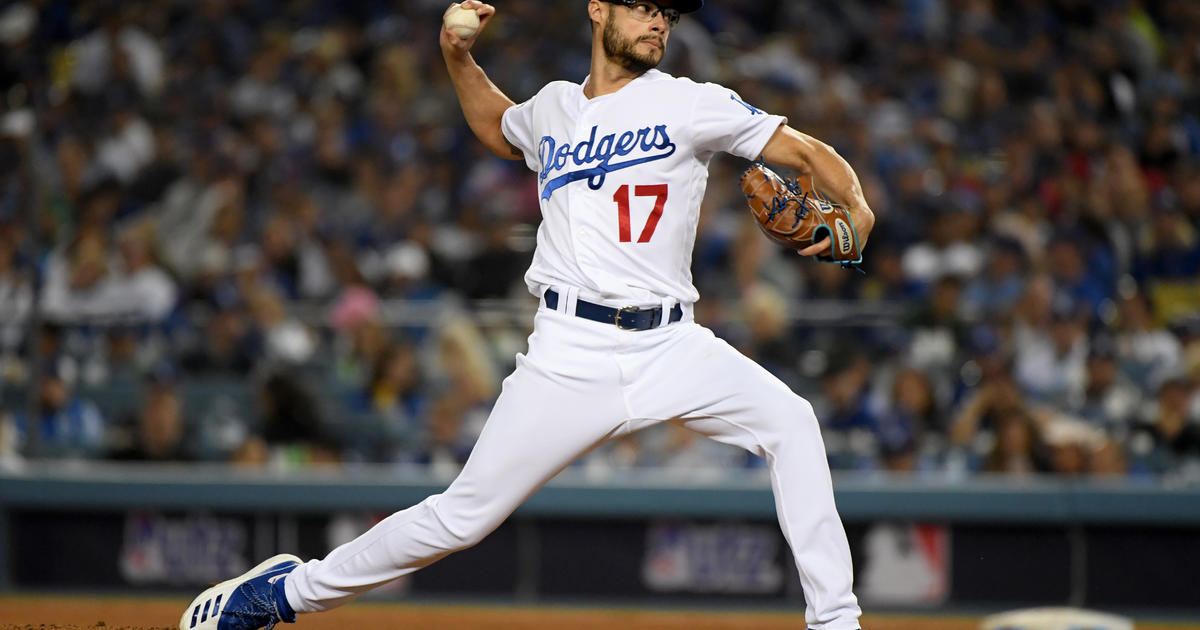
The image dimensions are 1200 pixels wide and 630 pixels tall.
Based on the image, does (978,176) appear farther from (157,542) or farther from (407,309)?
(157,542)

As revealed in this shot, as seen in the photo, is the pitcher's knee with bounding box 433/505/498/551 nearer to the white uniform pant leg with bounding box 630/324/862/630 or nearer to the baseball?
the white uniform pant leg with bounding box 630/324/862/630

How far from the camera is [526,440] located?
3309 mm

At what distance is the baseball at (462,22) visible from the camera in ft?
12.0

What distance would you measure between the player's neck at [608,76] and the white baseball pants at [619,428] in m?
0.59

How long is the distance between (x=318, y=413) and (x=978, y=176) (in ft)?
14.9

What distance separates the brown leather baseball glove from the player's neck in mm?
416

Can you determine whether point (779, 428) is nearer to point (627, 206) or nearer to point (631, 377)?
point (631, 377)

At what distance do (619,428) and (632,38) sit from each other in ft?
3.33

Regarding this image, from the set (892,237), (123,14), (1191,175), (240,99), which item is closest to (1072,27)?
(1191,175)

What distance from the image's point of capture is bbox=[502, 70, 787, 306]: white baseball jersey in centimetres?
335

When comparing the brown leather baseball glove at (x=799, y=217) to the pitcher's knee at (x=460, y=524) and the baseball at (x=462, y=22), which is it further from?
the pitcher's knee at (x=460, y=524)

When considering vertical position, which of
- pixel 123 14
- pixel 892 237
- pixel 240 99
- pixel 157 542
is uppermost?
pixel 123 14

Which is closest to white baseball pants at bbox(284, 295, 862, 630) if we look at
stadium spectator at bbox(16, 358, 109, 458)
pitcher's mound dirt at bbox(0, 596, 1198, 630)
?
pitcher's mound dirt at bbox(0, 596, 1198, 630)

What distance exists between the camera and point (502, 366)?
7.52m
